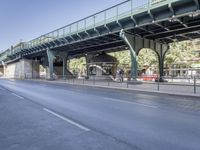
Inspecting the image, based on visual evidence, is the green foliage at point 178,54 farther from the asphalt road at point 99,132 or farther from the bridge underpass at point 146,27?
the asphalt road at point 99,132

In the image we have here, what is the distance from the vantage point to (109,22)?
91.4ft

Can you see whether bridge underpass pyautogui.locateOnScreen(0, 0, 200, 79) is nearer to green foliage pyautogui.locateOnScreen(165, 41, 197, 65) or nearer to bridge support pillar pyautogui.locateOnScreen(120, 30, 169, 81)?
bridge support pillar pyautogui.locateOnScreen(120, 30, 169, 81)

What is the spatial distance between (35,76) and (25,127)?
6250 centimetres

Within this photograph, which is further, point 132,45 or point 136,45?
point 136,45

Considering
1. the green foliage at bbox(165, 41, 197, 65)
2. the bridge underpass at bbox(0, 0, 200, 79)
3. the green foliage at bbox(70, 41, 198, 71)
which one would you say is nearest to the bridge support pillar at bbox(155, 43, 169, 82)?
the bridge underpass at bbox(0, 0, 200, 79)

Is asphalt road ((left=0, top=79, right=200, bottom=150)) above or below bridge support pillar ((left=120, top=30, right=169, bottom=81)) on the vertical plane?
below

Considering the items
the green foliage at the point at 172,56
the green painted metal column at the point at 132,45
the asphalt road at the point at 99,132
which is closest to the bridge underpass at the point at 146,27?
the green painted metal column at the point at 132,45

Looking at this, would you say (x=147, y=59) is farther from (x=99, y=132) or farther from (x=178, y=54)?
(x=99, y=132)

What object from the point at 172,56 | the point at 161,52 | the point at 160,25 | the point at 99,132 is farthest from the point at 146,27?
the point at 172,56

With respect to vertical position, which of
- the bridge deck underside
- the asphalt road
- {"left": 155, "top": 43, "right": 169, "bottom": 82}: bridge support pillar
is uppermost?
the bridge deck underside

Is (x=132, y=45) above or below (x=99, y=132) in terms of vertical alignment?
above

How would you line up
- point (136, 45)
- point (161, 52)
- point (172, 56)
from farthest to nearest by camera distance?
1. point (172, 56)
2. point (161, 52)
3. point (136, 45)

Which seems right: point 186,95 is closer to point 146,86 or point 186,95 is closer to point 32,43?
point 146,86

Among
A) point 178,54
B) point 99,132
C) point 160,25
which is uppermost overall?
point 160,25
